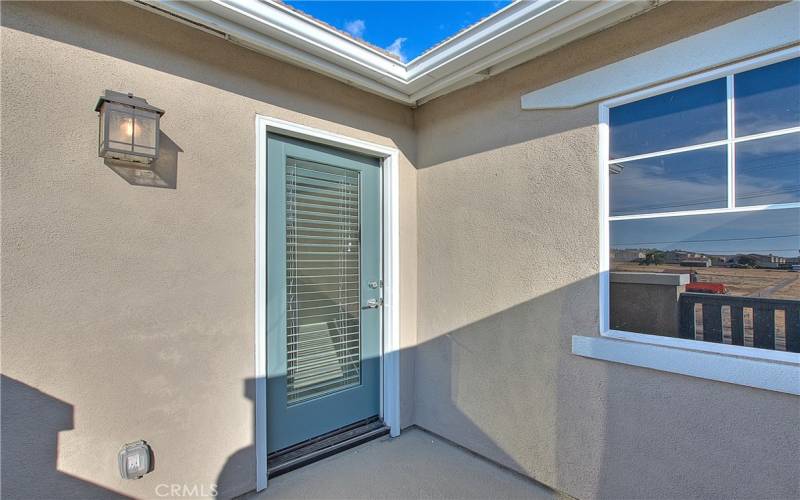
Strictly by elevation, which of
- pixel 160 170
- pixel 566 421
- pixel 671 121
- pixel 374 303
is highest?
pixel 671 121

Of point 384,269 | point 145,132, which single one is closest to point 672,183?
point 384,269

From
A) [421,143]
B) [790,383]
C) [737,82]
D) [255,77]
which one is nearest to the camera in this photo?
[790,383]

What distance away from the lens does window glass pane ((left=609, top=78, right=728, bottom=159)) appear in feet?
6.46

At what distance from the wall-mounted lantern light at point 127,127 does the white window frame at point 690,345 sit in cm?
263

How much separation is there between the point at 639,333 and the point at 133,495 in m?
3.07

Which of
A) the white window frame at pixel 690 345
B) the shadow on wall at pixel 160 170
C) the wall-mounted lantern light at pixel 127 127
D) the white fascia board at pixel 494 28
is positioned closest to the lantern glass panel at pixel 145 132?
the wall-mounted lantern light at pixel 127 127

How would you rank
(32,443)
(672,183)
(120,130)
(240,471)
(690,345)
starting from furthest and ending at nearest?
(240,471) < (672,183) < (690,345) < (120,130) < (32,443)

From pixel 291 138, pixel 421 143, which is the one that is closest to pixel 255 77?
pixel 291 138

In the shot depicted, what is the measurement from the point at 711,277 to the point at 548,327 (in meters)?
0.93

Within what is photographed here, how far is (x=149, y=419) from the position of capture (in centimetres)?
208

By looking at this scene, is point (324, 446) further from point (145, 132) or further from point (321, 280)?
point (145, 132)

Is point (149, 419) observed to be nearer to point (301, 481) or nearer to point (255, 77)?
point (301, 481)

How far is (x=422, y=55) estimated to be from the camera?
2.67 m

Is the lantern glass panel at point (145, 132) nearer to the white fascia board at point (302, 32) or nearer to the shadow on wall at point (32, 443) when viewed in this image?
the white fascia board at point (302, 32)
